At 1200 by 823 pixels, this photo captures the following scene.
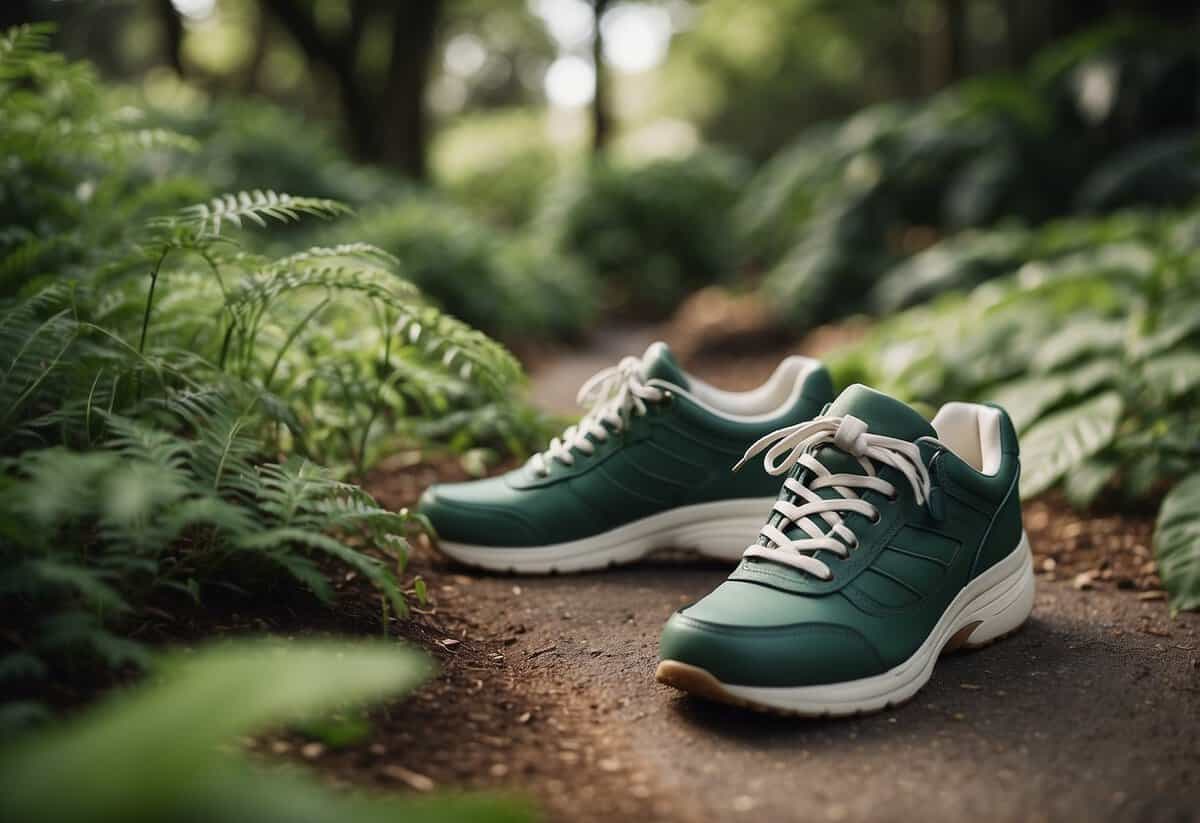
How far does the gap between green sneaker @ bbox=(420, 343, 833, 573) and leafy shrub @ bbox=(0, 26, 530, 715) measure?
276 millimetres

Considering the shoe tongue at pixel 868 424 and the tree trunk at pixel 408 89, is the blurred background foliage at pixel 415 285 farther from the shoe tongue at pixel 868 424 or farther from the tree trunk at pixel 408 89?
the shoe tongue at pixel 868 424

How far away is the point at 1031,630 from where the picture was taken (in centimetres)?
220

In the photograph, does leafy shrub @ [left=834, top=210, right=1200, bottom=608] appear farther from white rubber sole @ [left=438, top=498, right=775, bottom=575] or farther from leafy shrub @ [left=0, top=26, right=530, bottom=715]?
leafy shrub @ [left=0, top=26, right=530, bottom=715]

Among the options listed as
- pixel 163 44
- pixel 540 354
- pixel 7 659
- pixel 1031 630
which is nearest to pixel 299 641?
pixel 7 659

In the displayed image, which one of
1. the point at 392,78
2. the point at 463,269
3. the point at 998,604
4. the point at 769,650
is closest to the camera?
the point at 769,650

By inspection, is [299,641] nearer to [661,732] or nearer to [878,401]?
[661,732]

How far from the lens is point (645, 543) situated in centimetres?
257

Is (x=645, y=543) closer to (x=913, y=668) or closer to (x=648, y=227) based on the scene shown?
(x=913, y=668)

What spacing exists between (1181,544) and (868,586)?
47.6 inches

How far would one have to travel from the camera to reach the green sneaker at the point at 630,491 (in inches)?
96.3

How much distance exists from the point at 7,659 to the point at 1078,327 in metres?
3.58

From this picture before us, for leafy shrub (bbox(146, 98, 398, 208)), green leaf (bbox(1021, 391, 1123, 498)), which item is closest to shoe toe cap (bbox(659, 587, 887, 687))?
green leaf (bbox(1021, 391, 1123, 498))

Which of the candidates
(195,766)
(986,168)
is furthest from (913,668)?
(986,168)

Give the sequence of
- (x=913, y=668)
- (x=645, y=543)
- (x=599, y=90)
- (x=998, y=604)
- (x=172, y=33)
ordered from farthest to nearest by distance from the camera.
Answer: (x=599, y=90), (x=172, y=33), (x=645, y=543), (x=998, y=604), (x=913, y=668)
